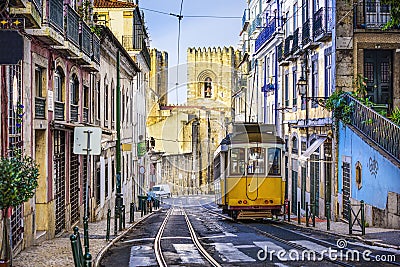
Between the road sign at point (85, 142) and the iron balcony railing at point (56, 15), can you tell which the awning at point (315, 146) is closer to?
the iron balcony railing at point (56, 15)

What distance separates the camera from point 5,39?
30.2 feet

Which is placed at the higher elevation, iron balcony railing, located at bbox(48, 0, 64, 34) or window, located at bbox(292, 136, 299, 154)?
iron balcony railing, located at bbox(48, 0, 64, 34)

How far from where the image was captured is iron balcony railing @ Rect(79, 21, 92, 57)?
19734 millimetres

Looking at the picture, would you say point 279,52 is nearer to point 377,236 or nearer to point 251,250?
point 377,236

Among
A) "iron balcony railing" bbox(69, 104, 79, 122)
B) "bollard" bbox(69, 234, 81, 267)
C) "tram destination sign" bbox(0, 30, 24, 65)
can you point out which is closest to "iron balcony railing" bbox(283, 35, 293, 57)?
"iron balcony railing" bbox(69, 104, 79, 122)

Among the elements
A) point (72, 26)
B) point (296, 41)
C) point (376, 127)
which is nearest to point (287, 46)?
point (296, 41)

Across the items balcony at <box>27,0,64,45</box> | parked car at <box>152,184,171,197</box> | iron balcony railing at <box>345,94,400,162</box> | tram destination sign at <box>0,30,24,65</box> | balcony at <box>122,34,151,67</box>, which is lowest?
parked car at <box>152,184,171,197</box>

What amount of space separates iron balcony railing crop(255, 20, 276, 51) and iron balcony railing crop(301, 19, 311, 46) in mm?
8995

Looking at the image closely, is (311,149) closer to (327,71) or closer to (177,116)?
(327,71)

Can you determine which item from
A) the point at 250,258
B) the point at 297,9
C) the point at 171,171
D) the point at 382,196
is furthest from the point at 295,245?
the point at 171,171

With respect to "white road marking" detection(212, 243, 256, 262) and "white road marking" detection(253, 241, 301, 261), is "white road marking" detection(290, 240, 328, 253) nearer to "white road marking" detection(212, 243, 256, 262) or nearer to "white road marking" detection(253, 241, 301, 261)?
"white road marking" detection(253, 241, 301, 261)

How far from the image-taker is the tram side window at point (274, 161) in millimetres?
21484

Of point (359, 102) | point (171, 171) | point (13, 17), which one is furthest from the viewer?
point (171, 171)

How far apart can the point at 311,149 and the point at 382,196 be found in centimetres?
632
